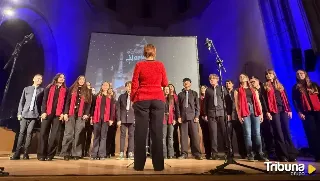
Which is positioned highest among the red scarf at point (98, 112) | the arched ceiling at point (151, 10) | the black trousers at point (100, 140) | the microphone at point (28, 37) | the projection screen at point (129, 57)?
the arched ceiling at point (151, 10)

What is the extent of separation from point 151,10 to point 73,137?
5.47 meters

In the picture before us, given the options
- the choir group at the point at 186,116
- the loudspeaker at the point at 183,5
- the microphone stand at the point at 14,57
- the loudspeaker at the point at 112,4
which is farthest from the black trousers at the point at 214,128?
the loudspeaker at the point at 112,4

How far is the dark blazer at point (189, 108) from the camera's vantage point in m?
5.30

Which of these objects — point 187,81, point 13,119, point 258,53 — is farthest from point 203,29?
point 13,119

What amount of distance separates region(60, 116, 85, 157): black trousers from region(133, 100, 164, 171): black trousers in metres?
2.55

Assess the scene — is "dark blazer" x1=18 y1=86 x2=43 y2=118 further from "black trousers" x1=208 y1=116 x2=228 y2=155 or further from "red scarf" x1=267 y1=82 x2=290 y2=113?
"red scarf" x1=267 y1=82 x2=290 y2=113

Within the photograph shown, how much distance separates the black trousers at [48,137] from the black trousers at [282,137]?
4135 millimetres

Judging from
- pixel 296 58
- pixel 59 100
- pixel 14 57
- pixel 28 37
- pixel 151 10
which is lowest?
pixel 59 100

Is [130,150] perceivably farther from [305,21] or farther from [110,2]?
[110,2]

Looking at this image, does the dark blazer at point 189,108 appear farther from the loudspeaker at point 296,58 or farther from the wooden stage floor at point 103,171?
the loudspeaker at point 296,58

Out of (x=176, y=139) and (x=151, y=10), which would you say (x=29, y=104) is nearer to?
(x=176, y=139)

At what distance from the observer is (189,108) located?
5.33 metres

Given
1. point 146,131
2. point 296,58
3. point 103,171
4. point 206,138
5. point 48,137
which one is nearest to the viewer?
point 103,171

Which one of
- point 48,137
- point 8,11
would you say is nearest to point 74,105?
point 48,137
